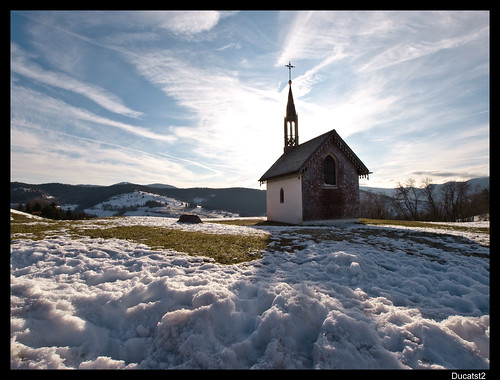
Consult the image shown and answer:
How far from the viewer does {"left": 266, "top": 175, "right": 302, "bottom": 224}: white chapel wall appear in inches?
747

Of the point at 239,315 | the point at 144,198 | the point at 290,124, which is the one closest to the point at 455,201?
the point at 290,124

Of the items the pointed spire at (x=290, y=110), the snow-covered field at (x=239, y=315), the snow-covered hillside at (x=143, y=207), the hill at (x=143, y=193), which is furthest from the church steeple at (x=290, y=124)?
the hill at (x=143, y=193)

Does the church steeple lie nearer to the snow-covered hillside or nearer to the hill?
the snow-covered hillside

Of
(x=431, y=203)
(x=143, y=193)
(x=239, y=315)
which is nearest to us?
(x=239, y=315)

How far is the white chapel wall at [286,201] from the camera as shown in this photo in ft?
62.3

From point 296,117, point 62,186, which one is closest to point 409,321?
point 296,117

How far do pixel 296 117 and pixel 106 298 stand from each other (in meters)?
26.3

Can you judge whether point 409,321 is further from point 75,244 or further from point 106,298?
point 75,244

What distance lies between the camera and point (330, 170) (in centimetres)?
1972

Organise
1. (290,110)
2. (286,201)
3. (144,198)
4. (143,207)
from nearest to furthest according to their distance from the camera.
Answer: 1. (286,201)
2. (290,110)
3. (143,207)
4. (144,198)

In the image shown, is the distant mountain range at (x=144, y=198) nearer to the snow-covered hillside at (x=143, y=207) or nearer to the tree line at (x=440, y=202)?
the snow-covered hillside at (x=143, y=207)

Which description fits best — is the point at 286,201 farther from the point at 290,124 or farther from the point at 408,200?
the point at 408,200

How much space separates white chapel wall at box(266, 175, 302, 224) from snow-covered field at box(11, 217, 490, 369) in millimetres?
13329

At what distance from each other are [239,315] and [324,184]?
56.3 ft
